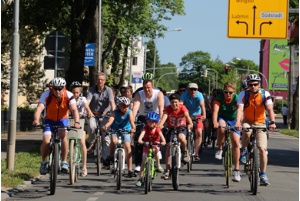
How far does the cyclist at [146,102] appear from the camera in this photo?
16.5m

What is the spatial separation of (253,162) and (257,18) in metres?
11.3

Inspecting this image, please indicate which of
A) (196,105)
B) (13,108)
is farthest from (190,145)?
(13,108)

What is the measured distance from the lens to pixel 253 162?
49.0ft

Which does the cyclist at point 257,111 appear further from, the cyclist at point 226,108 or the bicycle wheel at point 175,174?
the cyclist at point 226,108

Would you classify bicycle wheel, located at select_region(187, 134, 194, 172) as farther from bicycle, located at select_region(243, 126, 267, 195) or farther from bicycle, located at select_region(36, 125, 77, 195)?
bicycle, located at select_region(36, 125, 77, 195)

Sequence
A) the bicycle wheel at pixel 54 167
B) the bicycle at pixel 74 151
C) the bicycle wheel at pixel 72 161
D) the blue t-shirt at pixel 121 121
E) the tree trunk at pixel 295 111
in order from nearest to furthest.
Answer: the bicycle wheel at pixel 54 167
the bicycle wheel at pixel 72 161
the bicycle at pixel 74 151
the blue t-shirt at pixel 121 121
the tree trunk at pixel 295 111

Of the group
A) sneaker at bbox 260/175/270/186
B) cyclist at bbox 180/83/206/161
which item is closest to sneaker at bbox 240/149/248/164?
sneaker at bbox 260/175/270/186

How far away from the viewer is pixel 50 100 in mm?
15016

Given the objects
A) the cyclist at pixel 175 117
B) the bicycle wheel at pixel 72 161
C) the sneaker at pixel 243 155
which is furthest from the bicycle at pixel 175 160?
the bicycle wheel at pixel 72 161

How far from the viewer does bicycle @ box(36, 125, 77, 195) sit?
46.9ft

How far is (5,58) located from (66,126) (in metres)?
31.8

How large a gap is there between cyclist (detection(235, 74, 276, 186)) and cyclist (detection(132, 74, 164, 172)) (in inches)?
65.9

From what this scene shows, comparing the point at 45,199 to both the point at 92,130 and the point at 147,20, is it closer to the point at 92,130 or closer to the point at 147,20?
the point at 92,130

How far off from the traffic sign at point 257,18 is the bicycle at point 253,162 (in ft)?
33.9
